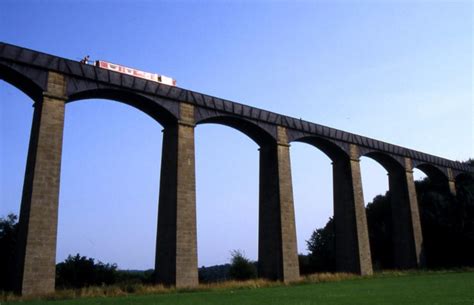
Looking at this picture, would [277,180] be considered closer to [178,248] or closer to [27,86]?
[178,248]

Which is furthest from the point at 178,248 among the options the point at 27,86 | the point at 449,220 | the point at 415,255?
the point at 449,220

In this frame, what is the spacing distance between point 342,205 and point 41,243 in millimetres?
24342

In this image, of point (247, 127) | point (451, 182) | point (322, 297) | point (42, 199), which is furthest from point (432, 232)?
point (42, 199)

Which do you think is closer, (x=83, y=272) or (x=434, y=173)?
(x=83, y=272)

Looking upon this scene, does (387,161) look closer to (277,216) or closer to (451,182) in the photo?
(451,182)

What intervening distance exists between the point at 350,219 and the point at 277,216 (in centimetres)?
843

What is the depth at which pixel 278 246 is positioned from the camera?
96.3 feet

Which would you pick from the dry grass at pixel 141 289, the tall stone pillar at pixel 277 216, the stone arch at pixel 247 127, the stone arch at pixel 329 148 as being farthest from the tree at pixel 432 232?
the stone arch at pixel 247 127

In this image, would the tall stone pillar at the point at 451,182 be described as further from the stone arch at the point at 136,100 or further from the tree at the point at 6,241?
the tree at the point at 6,241

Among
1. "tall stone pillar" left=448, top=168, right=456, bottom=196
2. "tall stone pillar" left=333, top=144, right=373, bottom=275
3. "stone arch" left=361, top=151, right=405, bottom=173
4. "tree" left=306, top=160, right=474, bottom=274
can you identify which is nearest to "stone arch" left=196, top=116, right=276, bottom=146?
"tall stone pillar" left=333, top=144, right=373, bottom=275

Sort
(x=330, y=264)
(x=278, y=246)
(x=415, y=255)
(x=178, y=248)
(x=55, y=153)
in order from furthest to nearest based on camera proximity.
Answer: (x=330, y=264) < (x=415, y=255) < (x=278, y=246) < (x=178, y=248) < (x=55, y=153)

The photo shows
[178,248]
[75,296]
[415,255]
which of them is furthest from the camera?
[415,255]

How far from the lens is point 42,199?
19.6 m

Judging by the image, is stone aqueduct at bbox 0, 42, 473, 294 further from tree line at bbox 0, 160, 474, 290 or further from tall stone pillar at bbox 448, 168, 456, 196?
tall stone pillar at bbox 448, 168, 456, 196
